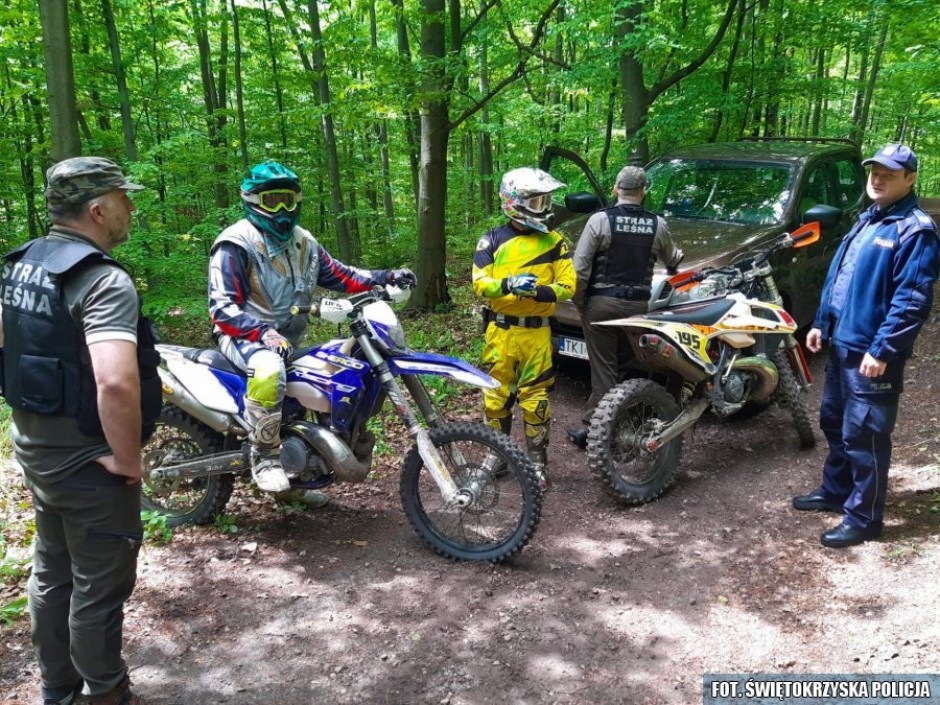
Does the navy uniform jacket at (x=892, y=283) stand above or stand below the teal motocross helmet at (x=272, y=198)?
below

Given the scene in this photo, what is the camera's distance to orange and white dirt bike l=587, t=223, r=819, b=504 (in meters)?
4.29

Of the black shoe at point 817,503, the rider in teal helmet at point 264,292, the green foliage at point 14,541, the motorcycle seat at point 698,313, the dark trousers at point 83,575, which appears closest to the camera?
the dark trousers at point 83,575

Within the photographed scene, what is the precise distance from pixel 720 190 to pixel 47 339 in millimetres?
5839

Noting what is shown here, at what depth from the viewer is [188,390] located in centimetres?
381

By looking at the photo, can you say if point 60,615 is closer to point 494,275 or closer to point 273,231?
point 273,231

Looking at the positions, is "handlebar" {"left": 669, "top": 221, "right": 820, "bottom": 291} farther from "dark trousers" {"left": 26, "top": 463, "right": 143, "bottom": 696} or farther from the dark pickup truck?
"dark trousers" {"left": 26, "top": 463, "right": 143, "bottom": 696}

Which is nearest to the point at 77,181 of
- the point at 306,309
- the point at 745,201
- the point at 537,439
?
the point at 306,309

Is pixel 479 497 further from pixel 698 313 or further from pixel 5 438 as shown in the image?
pixel 5 438

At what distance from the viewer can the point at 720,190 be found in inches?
251

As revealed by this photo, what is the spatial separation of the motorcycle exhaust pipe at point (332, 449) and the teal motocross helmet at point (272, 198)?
108cm

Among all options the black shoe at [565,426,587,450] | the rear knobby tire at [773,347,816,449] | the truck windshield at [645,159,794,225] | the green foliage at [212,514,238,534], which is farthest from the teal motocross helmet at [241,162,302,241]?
the truck windshield at [645,159,794,225]

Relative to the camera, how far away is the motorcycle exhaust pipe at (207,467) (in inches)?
151

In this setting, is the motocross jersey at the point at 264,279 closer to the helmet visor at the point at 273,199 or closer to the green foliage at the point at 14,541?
the helmet visor at the point at 273,199

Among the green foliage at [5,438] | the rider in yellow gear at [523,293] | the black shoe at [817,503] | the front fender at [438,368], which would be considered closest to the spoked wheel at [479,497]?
the front fender at [438,368]
